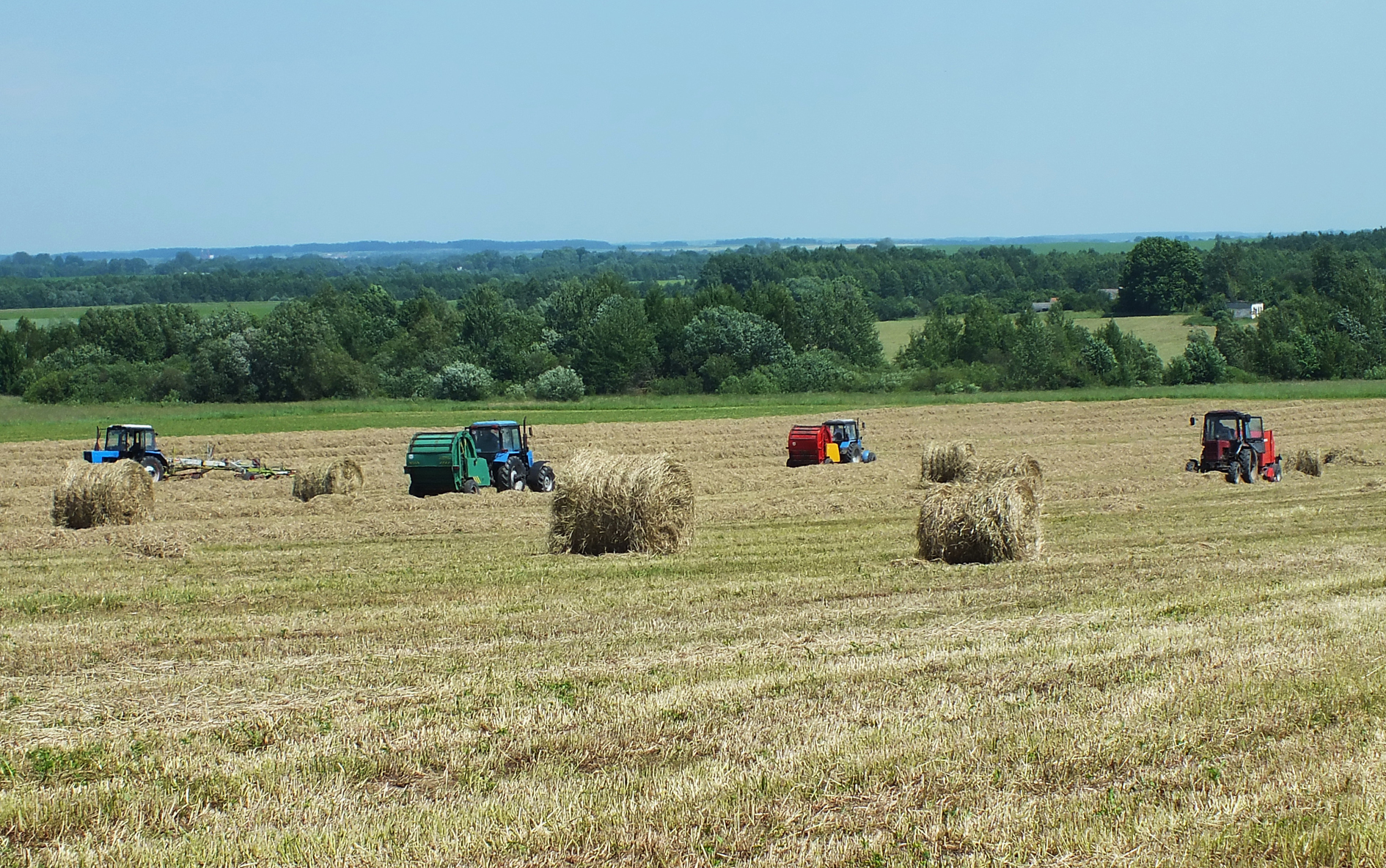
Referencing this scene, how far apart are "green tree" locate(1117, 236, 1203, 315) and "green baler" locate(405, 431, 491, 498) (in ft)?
308

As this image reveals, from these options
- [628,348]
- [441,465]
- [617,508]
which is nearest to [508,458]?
[441,465]

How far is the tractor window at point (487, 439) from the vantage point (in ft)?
81.1

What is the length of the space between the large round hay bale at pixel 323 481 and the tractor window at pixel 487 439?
2396mm

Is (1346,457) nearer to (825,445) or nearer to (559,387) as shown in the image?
(825,445)

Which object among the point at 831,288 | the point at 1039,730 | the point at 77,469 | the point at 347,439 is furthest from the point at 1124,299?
the point at 1039,730

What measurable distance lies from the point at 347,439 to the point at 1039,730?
32.0 metres

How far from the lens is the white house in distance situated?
97250mm

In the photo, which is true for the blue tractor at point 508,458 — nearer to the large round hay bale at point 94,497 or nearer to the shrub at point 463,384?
the large round hay bale at point 94,497

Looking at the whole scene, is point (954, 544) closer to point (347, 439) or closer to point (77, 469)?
point (77, 469)

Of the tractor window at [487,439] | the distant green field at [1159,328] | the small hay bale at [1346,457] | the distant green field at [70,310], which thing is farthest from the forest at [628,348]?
the distant green field at [70,310]

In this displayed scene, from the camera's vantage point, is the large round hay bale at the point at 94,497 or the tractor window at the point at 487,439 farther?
the tractor window at the point at 487,439

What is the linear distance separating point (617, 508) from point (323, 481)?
33.8ft

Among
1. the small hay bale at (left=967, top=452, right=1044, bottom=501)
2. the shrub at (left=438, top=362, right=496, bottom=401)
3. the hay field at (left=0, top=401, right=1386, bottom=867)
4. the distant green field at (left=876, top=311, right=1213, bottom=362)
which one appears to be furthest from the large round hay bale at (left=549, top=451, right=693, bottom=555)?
the distant green field at (left=876, top=311, right=1213, bottom=362)

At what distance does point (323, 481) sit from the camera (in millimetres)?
23594
